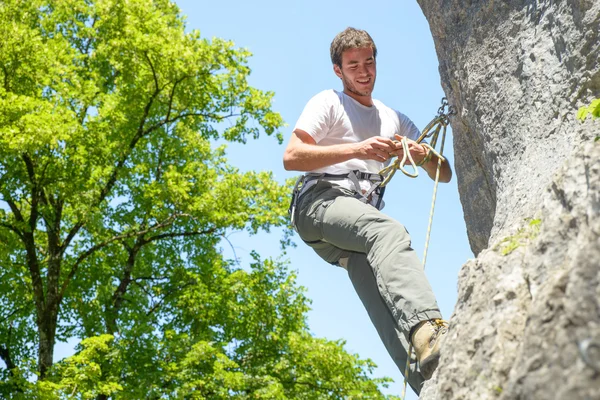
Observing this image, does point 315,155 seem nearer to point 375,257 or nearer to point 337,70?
point 375,257

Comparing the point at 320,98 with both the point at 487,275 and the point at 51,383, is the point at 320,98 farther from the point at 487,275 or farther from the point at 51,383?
the point at 51,383

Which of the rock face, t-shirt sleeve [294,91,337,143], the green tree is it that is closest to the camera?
the rock face

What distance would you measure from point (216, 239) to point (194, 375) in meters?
3.75

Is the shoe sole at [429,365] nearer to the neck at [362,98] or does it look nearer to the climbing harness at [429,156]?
the climbing harness at [429,156]

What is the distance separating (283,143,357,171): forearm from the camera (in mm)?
4133

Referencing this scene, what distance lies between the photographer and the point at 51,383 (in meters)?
11.0

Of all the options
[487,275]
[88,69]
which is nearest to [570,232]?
[487,275]

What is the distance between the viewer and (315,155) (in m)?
4.18

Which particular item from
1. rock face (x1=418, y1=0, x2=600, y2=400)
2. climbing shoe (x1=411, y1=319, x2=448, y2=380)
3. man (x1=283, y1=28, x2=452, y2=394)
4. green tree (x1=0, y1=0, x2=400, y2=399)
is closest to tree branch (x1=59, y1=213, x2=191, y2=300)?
green tree (x1=0, y1=0, x2=400, y2=399)

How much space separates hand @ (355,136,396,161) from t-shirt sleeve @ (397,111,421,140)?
90cm

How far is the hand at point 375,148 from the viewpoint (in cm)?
408

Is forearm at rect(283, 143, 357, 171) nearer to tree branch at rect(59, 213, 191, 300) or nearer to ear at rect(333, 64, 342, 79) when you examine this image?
ear at rect(333, 64, 342, 79)

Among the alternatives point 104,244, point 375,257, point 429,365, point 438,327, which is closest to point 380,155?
point 375,257

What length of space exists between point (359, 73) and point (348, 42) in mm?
229
